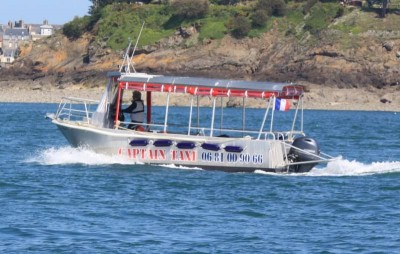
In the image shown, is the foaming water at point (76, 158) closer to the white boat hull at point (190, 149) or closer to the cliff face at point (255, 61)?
the white boat hull at point (190, 149)

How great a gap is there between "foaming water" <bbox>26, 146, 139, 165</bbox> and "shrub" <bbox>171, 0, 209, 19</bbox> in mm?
76293

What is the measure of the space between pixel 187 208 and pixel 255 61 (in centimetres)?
7949

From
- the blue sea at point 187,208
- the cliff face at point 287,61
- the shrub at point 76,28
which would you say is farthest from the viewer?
the shrub at point 76,28

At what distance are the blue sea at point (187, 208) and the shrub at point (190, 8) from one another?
74.9m

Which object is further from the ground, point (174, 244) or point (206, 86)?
point (206, 86)

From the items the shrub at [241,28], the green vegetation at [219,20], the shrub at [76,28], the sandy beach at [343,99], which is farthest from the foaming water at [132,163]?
the shrub at [76,28]

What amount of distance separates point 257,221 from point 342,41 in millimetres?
78465

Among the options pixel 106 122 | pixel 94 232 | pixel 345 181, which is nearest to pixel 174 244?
pixel 94 232

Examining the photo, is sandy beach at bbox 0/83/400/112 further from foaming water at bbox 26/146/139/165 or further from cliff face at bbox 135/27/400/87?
foaming water at bbox 26/146/139/165

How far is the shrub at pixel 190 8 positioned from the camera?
360 feet

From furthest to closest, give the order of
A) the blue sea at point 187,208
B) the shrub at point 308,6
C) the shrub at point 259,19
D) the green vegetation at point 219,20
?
the shrub at point 308,6
the shrub at point 259,19
the green vegetation at point 219,20
the blue sea at point 187,208

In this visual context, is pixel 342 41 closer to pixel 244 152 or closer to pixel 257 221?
pixel 244 152

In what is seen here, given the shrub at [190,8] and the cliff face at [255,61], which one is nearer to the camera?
the cliff face at [255,61]

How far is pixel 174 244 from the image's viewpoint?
19969 millimetres
